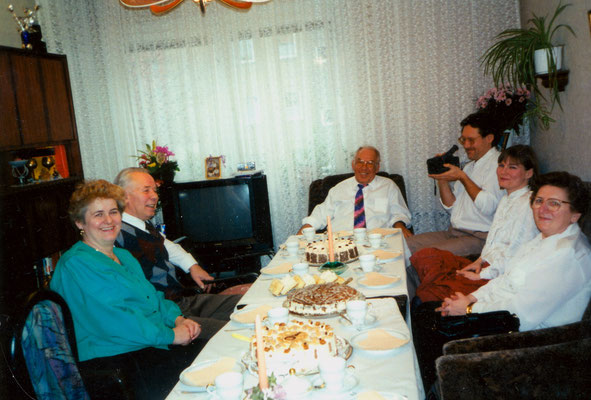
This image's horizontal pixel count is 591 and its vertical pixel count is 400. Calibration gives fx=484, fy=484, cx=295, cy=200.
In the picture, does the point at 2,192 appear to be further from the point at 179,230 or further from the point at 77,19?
the point at 77,19

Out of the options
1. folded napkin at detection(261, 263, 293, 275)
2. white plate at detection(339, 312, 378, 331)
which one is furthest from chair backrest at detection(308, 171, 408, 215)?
white plate at detection(339, 312, 378, 331)

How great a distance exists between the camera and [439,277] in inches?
111

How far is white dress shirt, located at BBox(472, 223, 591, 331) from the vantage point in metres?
1.86

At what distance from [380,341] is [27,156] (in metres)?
3.93

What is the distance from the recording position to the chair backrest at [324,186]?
4.52 m

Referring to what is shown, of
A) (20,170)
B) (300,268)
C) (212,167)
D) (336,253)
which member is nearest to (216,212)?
(212,167)

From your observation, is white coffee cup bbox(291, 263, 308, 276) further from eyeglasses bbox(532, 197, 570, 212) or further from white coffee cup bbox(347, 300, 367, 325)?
eyeglasses bbox(532, 197, 570, 212)

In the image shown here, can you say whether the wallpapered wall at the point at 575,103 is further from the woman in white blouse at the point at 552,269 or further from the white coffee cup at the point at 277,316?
the white coffee cup at the point at 277,316

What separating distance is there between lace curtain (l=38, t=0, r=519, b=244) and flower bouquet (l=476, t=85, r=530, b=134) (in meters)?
0.71

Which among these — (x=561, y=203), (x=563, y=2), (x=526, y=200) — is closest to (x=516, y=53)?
(x=563, y=2)

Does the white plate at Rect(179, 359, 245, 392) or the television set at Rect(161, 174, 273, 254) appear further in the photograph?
the television set at Rect(161, 174, 273, 254)

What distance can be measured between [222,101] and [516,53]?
2829mm

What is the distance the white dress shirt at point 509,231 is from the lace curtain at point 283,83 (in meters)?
1.88

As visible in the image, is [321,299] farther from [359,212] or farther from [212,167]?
[212,167]
